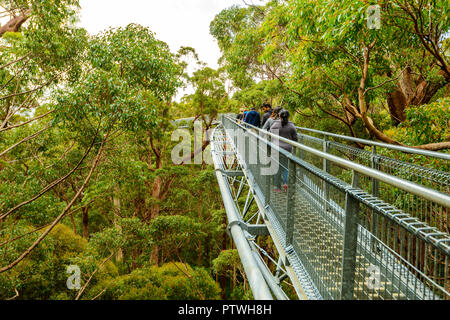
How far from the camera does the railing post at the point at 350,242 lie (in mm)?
1442

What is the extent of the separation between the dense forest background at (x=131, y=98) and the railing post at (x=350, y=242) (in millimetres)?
3206

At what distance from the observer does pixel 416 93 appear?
948 centimetres

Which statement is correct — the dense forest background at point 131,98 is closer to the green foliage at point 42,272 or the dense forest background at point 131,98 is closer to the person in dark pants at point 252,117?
the green foliage at point 42,272

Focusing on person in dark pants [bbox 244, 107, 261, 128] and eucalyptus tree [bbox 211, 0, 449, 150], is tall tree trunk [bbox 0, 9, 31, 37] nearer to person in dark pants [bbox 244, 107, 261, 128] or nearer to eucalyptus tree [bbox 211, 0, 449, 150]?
eucalyptus tree [bbox 211, 0, 449, 150]

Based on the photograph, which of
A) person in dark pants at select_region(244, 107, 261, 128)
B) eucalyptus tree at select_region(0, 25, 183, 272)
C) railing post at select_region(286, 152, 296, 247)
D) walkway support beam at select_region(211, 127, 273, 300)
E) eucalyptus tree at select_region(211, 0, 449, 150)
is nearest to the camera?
walkway support beam at select_region(211, 127, 273, 300)

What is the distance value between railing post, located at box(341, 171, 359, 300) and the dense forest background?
126 inches

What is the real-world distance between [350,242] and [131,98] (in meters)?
6.25

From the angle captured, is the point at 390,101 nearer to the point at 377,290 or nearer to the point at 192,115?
the point at 377,290

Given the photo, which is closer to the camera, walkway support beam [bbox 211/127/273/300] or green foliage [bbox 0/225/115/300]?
walkway support beam [bbox 211/127/273/300]

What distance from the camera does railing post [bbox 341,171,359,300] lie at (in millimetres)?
1442

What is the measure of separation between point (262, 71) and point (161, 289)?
12208 millimetres

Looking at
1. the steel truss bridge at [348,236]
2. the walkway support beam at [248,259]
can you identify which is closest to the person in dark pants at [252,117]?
the walkway support beam at [248,259]

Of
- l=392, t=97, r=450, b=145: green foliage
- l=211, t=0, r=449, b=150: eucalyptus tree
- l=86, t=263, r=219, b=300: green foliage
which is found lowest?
l=86, t=263, r=219, b=300: green foliage

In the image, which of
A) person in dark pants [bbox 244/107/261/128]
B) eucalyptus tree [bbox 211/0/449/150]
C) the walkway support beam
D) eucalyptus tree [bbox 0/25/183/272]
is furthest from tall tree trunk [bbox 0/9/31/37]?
the walkway support beam
